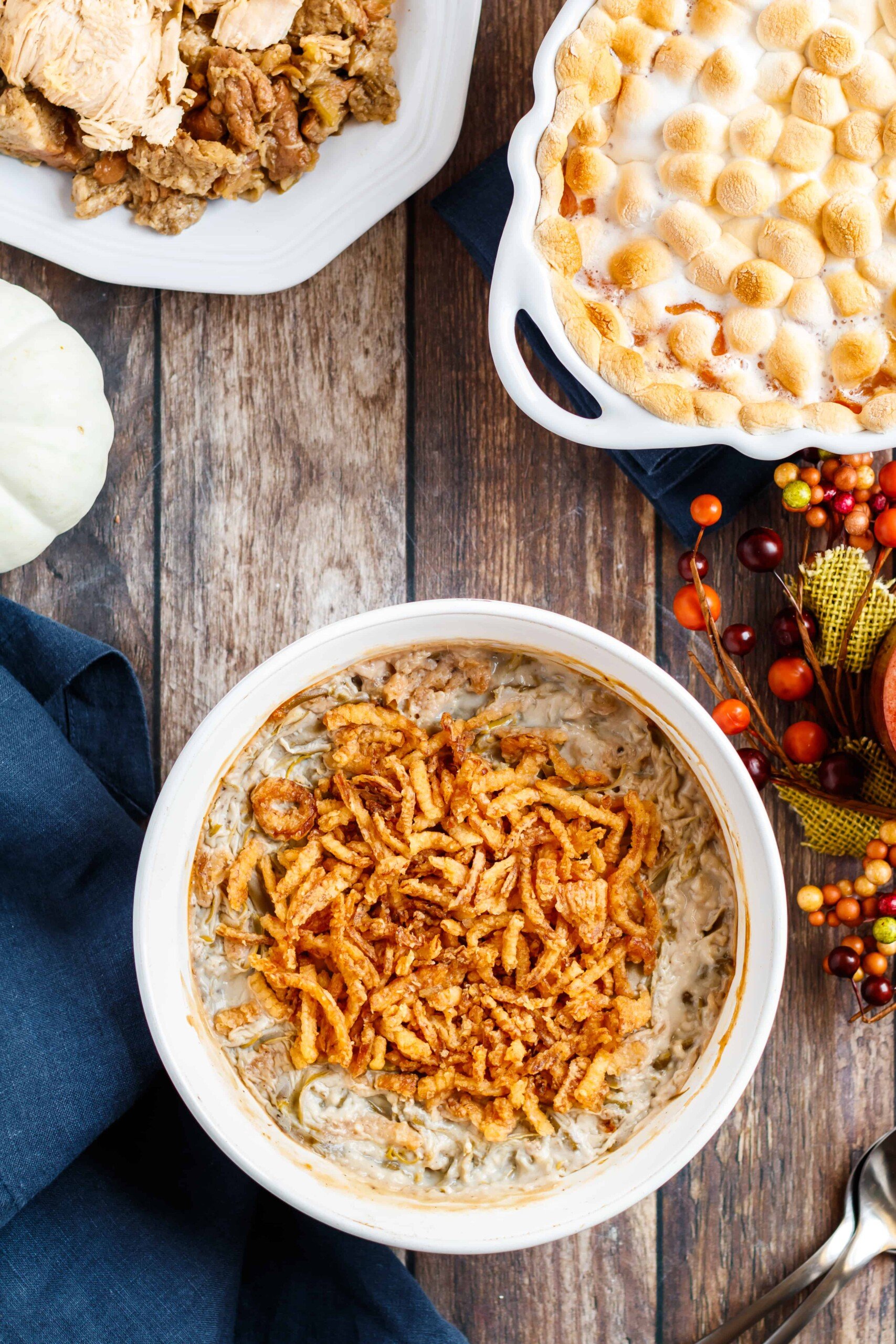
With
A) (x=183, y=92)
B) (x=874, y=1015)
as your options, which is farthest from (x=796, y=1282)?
(x=183, y=92)

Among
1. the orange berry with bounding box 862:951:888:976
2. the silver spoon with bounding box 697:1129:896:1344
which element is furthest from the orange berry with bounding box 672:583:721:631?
the silver spoon with bounding box 697:1129:896:1344

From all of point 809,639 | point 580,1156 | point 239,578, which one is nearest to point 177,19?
point 239,578

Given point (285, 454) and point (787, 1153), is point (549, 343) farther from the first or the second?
point (787, 1153)

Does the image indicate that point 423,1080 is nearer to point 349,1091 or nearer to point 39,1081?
point 349,1091

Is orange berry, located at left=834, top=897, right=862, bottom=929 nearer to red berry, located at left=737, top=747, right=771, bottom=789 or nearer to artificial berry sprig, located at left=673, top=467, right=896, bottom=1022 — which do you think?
A: artificial berry sprig, located at left=673, top=467, right=896, bottom=1022

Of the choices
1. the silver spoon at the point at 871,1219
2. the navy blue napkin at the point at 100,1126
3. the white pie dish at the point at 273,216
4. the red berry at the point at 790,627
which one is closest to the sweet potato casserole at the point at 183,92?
the white pie dish at the point at 273,216

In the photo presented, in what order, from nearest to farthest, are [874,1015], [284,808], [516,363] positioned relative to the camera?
[516,363] → [284,808] → [874,1015]

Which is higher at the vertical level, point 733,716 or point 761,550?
point 761,550
